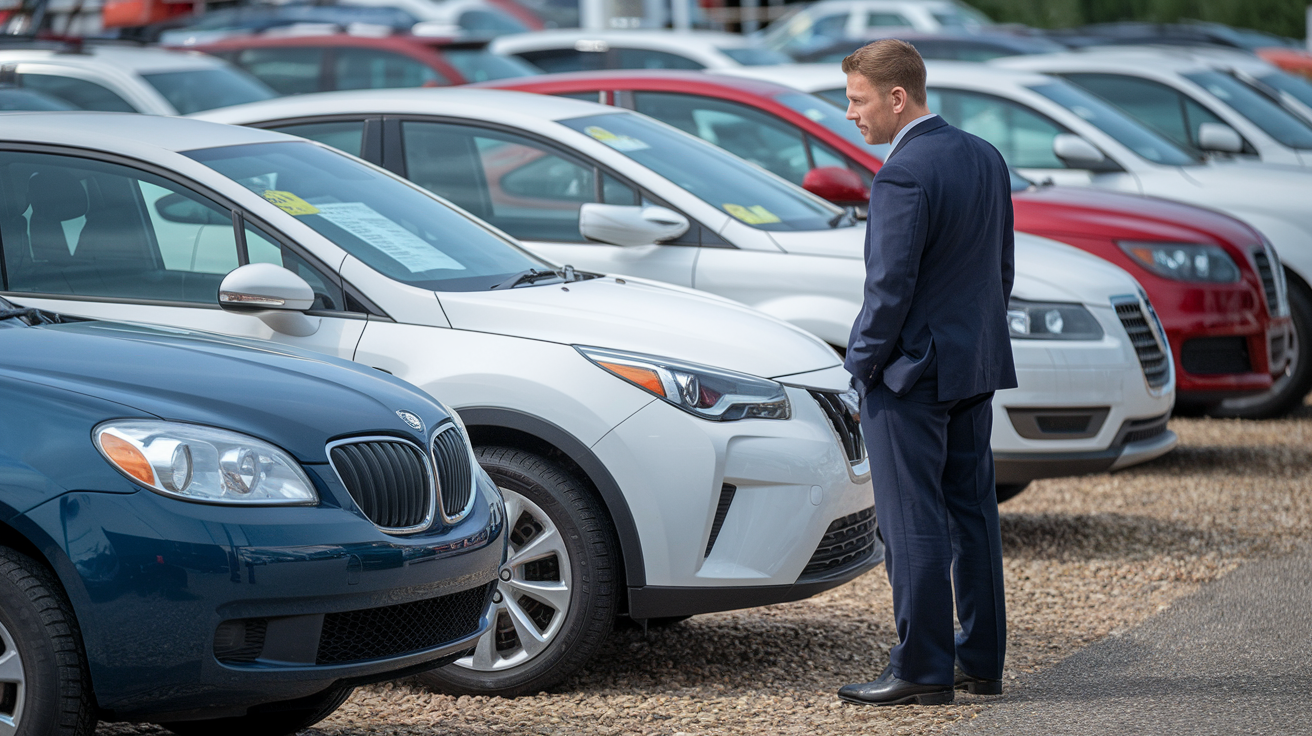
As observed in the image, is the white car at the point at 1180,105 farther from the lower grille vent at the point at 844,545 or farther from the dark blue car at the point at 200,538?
the dark blue car at the point at 200,538

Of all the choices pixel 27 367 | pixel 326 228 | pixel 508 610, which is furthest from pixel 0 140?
pixel 508 610

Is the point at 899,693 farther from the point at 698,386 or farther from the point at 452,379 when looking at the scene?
the point at 452,379

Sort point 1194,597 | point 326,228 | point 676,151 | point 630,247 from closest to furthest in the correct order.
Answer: point 326,228
point 1194,597
point 630,247
point 676,151

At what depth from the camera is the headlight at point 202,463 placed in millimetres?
3420

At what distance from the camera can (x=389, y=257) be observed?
4.94 m

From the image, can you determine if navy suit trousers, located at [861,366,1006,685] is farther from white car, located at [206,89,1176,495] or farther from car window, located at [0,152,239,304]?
car window, located at [0,152,239,304]

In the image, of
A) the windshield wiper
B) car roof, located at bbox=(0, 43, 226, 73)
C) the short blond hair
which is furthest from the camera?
car roof, located at bbox=(0, 43, 226, 73)

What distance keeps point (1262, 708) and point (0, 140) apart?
4.19 metres

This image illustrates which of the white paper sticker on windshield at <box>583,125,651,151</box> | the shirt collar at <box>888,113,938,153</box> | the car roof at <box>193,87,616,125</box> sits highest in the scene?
the car roof at <box>193,87,616,125</box>

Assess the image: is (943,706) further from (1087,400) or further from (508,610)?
(1087,400)

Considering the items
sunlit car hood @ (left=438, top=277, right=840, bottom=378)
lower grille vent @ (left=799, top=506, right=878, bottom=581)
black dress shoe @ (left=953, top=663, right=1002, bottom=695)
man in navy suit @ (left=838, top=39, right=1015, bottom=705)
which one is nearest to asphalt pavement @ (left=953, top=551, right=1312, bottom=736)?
black dress shoe @ (left=953, top=663, right=1002, bottom=695)

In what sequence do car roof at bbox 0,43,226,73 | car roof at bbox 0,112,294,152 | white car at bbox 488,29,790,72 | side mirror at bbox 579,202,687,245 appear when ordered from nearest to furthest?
car roof at bbox 0,112,294,152, side mirror at bbox 579,202,687,245, car roof at bbox 0,43,226,73, white car at bbox 488,29,790,72

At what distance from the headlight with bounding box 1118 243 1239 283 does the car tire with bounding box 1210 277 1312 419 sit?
4.94ft

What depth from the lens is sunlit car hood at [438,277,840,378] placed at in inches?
185
